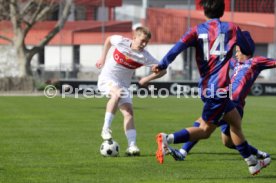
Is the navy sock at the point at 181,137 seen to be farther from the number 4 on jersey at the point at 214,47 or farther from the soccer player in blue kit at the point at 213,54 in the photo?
the number 4 on jersey at the point at 214,47

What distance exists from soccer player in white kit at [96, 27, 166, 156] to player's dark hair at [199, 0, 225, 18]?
2698 mm

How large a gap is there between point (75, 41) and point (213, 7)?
38.8 meters

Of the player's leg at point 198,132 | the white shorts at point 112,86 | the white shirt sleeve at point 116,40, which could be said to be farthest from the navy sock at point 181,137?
the white shirt sleeve at point 116,40

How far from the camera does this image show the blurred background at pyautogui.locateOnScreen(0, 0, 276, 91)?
43.4 meters

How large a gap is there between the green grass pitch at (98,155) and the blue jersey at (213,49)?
44.5 inches

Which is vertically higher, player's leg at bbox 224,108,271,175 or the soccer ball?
player's leg at bbox 224,108,271,175

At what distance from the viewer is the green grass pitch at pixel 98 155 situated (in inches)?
388

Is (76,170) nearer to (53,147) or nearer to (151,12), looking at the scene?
(53,147)

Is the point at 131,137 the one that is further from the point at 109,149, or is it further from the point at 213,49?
the point at 213,49

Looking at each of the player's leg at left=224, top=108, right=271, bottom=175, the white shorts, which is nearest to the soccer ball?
the white shorts

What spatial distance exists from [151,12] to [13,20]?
7.35 meters

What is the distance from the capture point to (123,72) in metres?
12.8

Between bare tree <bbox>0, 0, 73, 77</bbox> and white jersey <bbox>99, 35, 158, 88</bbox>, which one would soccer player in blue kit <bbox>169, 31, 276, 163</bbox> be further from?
bare tree <bbox>0, 0, 73, 77</bbox>

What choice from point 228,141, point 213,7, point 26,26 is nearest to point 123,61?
point 228,141
